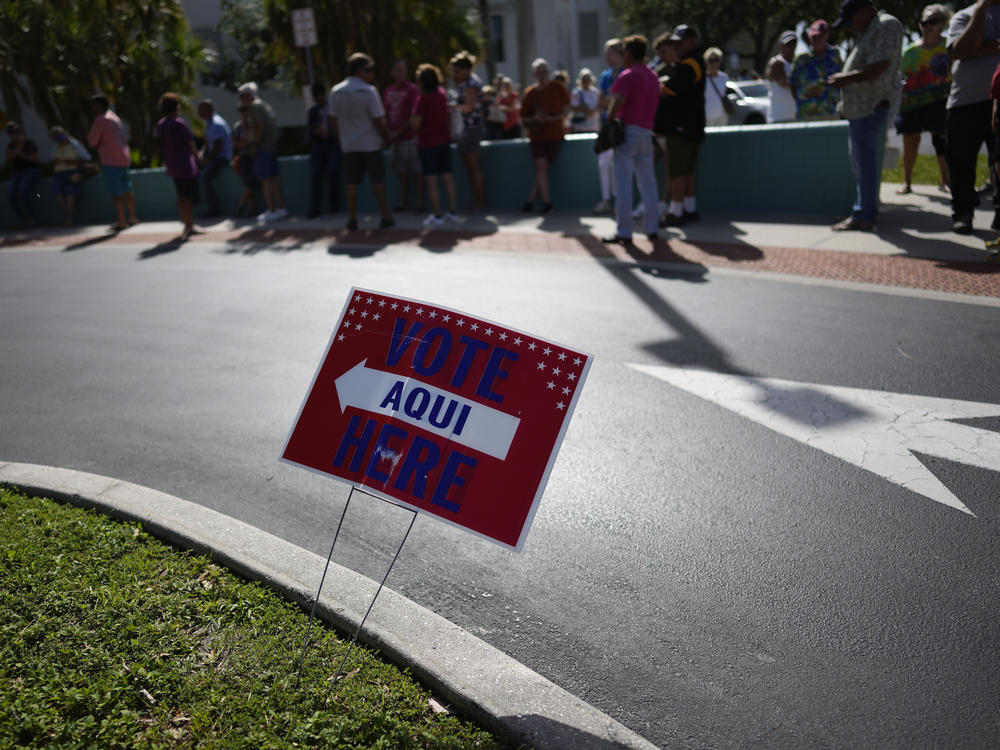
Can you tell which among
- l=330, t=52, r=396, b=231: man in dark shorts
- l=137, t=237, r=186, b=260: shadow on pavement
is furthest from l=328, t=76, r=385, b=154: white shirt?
l=137, t=237, r=186, b=260: shadow on pavement

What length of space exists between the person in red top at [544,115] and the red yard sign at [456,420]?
9.18 metres

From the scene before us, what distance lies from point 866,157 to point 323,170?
7.90m

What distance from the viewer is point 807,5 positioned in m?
37.5

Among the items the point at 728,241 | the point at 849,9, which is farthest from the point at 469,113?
the point at 849,9

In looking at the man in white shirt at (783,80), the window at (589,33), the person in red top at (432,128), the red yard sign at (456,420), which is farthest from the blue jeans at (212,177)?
the window at (589,33)

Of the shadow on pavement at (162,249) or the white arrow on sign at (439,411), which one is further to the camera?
the shadow on pavement at (162,249)

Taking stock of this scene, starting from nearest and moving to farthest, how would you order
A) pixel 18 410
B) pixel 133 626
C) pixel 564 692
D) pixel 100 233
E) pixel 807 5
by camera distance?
1. pixel 564 692
2. pixel 133 626
3. pixel 18 410
4. pixel 100 233
5. pixel 807 5

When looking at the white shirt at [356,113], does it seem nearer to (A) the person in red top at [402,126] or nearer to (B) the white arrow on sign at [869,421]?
(A) the person in red top at [402,126]

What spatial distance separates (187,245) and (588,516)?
9733 millimetres

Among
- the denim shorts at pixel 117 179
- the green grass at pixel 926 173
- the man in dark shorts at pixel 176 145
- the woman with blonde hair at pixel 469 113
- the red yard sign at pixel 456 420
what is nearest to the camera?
the red yard sign at pixel 456 420

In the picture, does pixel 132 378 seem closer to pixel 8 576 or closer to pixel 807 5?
pixel 8 576

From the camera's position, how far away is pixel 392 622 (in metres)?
3.11

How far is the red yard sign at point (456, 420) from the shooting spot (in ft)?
9.17

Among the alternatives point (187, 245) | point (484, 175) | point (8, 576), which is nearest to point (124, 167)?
point (187, 245)
